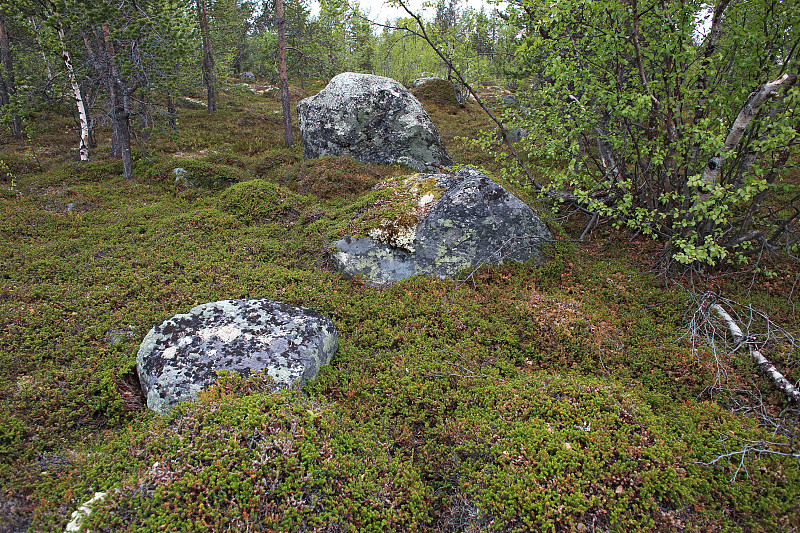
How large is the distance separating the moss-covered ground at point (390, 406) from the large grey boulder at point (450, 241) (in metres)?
0.46

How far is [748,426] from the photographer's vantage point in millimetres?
4855

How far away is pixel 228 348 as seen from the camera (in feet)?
19.0

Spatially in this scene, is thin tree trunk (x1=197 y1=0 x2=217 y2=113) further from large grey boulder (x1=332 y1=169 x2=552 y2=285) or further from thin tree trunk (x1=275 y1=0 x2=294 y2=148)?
large grey boulder (x1=332 y1=169 x2=552 y2=285)

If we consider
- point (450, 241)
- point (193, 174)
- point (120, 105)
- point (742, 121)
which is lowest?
point (450, 241)

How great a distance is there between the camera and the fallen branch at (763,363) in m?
5.20

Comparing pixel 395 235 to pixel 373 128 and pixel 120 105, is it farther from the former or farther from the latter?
pixel 120 105

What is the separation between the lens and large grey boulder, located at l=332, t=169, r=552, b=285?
8.71 meters

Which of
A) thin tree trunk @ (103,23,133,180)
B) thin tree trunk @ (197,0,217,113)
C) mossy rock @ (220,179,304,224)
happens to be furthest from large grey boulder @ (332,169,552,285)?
thin tree trunk @ (197,0,217,113)

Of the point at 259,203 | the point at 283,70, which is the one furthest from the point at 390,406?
the point at 283,70

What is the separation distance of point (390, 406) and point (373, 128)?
45.5 feet

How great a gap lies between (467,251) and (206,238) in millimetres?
6901

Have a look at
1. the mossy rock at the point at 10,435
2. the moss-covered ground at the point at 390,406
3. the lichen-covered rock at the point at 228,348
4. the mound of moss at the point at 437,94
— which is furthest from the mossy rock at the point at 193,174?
the mound of moss at the point at 437,94

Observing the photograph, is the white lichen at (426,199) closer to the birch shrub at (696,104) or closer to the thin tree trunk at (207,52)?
the birch shrub at (696,104)

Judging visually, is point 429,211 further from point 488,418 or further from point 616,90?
point 488,418
